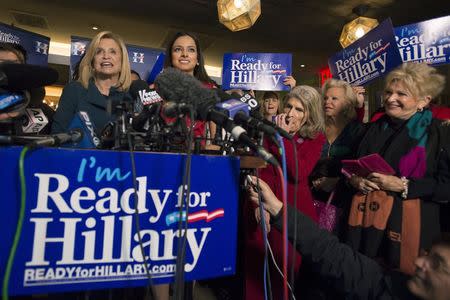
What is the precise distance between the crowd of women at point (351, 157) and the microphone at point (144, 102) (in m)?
0.44

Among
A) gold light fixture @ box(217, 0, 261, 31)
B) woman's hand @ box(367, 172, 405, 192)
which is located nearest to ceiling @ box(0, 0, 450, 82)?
gold light fixture @ box(217, 0, 261, 31)

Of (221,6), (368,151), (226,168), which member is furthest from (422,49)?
(226,168)

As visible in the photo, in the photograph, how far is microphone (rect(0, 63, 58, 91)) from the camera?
2.62ft

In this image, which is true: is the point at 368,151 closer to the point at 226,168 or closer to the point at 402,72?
the point at 402,72

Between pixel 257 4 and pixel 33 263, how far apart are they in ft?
8.74

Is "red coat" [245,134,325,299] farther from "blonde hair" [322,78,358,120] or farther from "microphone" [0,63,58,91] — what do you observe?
"microphone" [0,63,58,91]

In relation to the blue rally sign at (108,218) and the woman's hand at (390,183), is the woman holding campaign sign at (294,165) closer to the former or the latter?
the woman's hand at (390,183)

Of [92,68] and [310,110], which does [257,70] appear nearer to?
[310,110]

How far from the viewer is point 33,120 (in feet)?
5.50

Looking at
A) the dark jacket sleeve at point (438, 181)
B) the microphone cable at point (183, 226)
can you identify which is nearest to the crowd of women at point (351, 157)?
the dark jacket sleeve at point (438, 181)

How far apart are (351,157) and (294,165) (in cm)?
64

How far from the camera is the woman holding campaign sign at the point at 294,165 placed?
4.99ft

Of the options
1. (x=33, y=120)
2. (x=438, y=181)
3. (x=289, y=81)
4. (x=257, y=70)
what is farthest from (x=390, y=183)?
(x=257, y=70)

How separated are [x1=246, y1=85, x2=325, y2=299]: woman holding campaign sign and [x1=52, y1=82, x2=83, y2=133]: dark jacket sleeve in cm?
93
